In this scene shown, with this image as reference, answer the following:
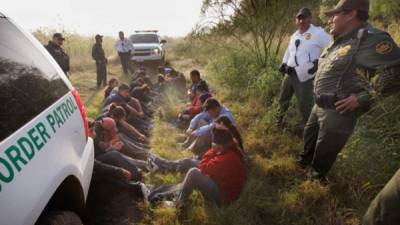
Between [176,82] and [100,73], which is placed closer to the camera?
[176,82]

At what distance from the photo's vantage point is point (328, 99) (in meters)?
3.04

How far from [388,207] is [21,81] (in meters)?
2.05

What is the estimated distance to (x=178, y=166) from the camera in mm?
4230

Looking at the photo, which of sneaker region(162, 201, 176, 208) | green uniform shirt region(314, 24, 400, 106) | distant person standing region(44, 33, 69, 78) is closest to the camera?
green uniform shirt region(314, 24, 400, 106)

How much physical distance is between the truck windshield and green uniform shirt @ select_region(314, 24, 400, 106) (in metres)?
13.3

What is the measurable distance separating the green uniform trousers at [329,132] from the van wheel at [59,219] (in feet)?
7.82

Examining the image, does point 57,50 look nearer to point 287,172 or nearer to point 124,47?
point 124,47

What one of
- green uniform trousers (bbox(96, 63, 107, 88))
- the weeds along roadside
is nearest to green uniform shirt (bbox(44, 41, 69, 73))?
green uniform trousers (bbox(96, 63, 107, 88))

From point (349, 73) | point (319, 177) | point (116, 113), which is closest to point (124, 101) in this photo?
point (116, 113)

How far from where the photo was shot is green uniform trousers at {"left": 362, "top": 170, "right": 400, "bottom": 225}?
1522 millimetres

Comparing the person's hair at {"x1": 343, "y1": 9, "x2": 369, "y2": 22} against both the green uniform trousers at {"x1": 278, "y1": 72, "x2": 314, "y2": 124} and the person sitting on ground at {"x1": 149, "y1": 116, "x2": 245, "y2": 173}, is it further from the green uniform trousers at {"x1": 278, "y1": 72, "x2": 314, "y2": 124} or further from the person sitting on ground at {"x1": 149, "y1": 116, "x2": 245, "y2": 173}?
the person sitting on ground at {"x1": 149, "y1": 116, "x2": 245, "y2": 173}

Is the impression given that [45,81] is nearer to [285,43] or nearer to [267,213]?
[267,213]

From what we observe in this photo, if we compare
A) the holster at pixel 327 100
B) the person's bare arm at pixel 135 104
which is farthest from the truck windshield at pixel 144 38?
the holster at pixel 327 100

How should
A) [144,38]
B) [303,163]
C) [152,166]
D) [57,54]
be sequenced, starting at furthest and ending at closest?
[144,38], [57,54], [152,166], [303,163]
